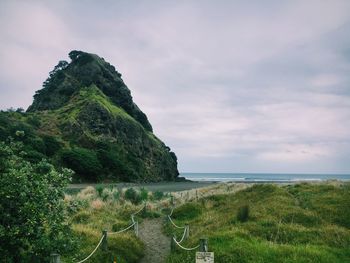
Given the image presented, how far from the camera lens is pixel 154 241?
1847 centimetres

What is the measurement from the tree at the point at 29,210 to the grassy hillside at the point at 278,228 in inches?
190

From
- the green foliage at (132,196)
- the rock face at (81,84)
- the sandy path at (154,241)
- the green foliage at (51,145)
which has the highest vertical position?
the rock face at (81,84)

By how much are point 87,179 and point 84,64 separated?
183 ft

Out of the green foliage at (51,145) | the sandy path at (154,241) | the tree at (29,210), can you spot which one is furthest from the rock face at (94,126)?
the tree at (29,210)

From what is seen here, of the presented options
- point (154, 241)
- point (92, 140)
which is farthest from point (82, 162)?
point (154, 241)

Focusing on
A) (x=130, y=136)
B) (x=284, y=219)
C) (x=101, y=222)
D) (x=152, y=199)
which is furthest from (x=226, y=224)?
(x=130, y=136)

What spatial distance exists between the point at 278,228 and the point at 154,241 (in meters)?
5.79

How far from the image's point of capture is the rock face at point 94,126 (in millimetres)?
82000

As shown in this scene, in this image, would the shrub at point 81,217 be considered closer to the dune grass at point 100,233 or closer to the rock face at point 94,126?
the dune grass at point 100,233

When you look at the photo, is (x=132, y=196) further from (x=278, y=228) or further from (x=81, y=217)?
(x=278, y=228)

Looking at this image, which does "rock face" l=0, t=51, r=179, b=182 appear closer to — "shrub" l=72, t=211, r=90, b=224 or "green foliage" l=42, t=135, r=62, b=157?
"green foliage" l=42, t=135, r=62, b=157

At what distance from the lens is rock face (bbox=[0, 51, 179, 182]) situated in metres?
82.0

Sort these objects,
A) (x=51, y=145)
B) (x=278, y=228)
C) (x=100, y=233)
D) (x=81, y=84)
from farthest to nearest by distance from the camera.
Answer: (x=81, y=84), (x=51, y=145), (x=100, y=233), (x=278, y=228)

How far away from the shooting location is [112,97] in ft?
406
